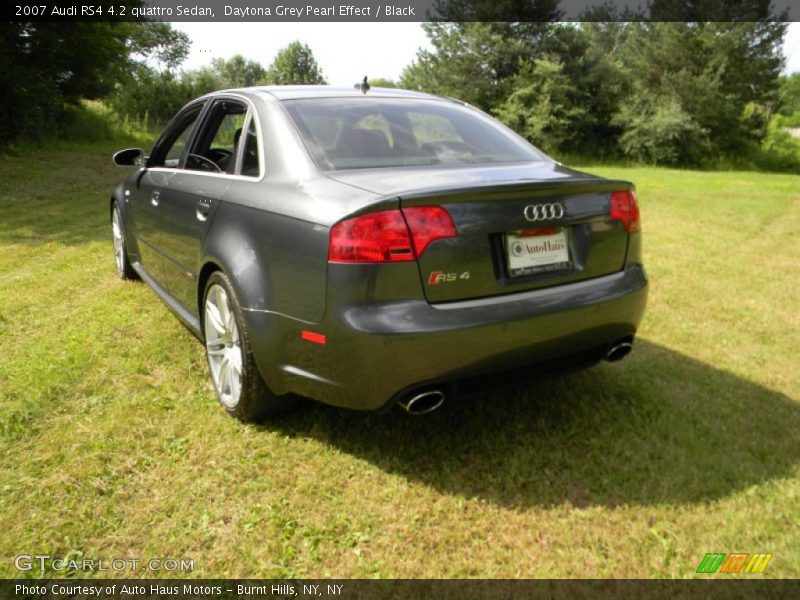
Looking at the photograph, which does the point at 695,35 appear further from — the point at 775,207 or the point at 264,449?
the point at 264,449

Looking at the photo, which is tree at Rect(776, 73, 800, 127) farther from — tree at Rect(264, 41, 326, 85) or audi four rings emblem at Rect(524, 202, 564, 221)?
tree at Rect(264, 41, 326, 85)

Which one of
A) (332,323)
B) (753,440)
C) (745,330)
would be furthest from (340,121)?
(745,330)

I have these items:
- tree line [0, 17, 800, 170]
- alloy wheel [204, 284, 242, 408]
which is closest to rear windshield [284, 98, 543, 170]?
alloy wheel [204, 284, 242, 408]

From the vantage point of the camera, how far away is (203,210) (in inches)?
131

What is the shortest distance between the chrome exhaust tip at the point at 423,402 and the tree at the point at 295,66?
3890 inches

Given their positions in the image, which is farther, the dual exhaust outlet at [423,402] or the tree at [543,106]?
the tree at [543,106]

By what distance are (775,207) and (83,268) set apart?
12.1m

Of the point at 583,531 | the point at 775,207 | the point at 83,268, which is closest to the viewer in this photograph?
the point at 583,531

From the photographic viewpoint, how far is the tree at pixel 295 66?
315ft

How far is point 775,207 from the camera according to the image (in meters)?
12.3

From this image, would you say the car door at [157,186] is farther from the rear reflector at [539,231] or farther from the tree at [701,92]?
the tree at [701,92]

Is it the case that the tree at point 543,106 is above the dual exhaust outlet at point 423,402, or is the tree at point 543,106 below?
above

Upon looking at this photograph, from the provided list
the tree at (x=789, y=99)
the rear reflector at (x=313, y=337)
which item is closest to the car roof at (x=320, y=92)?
the rear reflector at (x=313, y=337)

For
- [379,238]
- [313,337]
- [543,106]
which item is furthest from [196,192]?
[543,106]
